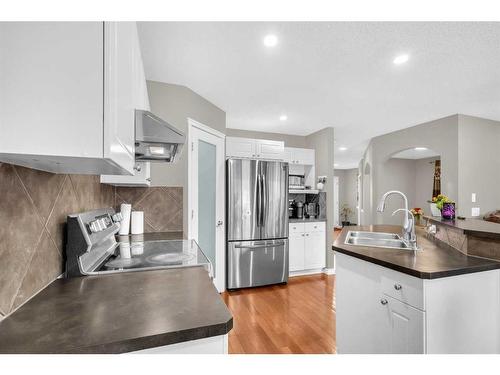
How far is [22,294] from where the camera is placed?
81 centimetres

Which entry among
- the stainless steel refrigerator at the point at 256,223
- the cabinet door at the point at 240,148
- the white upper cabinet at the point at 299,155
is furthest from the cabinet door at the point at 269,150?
the stainless steel refrigerator at the point at 256,223

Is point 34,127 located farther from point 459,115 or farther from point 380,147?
point 380,147

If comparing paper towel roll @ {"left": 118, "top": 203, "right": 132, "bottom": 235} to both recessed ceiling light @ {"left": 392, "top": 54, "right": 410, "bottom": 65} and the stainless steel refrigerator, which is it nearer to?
the stainless steel refrigerator

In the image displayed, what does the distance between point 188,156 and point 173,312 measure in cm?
205

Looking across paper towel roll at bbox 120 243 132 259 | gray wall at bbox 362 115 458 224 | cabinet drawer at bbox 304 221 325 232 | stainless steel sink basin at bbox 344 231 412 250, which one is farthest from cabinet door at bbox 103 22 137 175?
gray wall at bbox 362 115 458 224

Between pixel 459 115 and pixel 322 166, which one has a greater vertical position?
pixel 459 115

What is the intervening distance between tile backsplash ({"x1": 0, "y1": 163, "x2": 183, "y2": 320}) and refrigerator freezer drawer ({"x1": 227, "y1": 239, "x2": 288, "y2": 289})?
7.08 ft

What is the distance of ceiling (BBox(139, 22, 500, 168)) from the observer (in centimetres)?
174

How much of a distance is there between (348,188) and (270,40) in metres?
9.00

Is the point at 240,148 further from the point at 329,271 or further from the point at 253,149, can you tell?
the point at 329,271

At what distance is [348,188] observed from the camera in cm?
992

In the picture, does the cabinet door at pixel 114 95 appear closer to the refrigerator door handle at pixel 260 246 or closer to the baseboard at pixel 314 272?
the refrigerator door handle at pixel 260 246

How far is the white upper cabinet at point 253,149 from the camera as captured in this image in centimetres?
370
